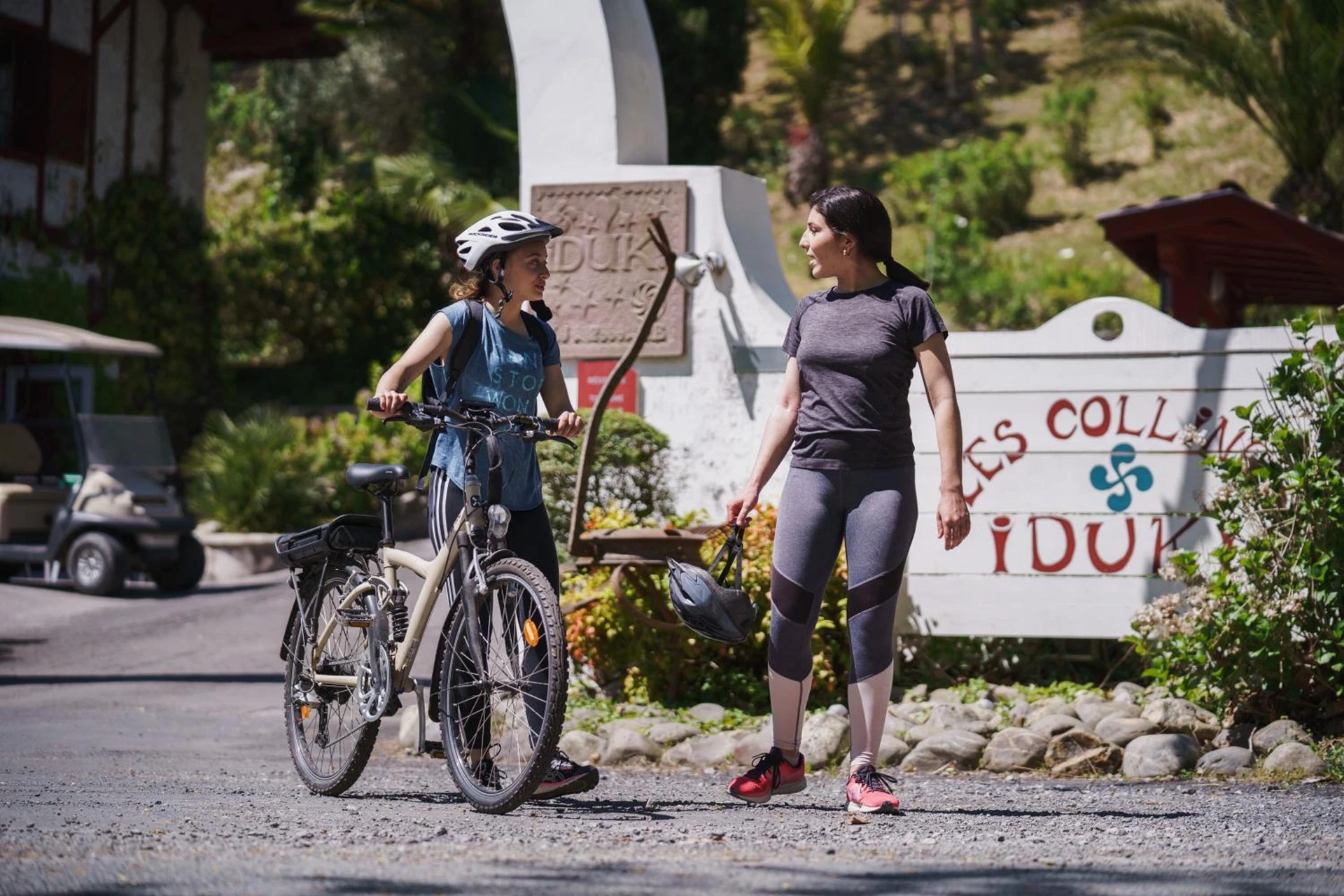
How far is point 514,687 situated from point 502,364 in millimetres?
1093

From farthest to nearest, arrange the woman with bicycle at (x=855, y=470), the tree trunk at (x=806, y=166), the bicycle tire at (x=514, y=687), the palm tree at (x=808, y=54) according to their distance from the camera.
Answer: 1. the tree trunk at (x=806, y=166)
2. the palm tree at (x=808, y=54)
3. the woman with bicycle at (x=855, y=470)
4. the bicycle tire at (x=514, y=687)

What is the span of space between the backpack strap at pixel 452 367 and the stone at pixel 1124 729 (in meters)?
2.93

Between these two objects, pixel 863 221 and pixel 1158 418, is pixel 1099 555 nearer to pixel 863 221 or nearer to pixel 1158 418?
pixel 1158 418

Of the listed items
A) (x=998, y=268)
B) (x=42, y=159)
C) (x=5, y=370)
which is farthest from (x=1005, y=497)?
(x=998, y=268)

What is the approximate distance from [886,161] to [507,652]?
3805 centimetres

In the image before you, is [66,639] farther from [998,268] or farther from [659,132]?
[998,268]

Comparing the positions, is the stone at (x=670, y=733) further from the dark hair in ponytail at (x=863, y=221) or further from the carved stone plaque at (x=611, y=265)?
the dark hair in ponytail at (x=863, y=221)

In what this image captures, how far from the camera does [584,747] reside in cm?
745

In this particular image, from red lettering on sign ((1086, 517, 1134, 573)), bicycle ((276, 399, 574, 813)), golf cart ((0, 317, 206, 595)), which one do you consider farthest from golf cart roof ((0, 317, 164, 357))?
red lettering on sign ((1086, 517, 1134, 573))

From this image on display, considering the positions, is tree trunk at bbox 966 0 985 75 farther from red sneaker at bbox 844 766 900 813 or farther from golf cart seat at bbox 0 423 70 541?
red sneaker at bbox 844 766 900 813

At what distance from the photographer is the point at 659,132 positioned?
982 cm

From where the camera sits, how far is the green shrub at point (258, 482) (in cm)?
1803

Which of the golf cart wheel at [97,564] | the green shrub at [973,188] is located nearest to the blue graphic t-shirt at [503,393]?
the golf cart wheel at [97,564]

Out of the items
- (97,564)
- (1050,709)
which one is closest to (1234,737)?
(1050,709)
